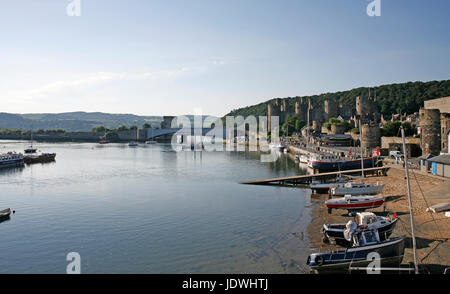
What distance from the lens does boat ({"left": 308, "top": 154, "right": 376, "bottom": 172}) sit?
45.2 metres

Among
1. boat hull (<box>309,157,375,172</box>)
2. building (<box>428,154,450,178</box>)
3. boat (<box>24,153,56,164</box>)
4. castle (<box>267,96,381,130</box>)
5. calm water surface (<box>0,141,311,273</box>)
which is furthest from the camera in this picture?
castle (<box>267,96,381,130</box>)

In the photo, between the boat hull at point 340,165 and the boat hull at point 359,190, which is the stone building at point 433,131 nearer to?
the boat hull at point 340,165

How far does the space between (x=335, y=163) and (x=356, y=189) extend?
19194 mm

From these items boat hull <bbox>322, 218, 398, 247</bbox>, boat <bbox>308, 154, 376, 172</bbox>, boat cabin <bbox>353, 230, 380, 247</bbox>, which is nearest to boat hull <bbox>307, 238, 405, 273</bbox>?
boat cabin <bbox>353, 230, 380, 247</bbox>

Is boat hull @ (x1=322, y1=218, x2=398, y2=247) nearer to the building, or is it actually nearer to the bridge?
the building

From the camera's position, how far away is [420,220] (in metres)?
18.9

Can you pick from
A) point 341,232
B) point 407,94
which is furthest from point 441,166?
point 407,94

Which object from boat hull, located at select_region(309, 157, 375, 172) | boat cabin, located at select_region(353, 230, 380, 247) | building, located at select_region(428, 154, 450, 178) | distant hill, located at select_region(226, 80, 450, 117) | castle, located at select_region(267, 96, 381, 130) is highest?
distant hill, located at select_region(226, 80, 450, 117)

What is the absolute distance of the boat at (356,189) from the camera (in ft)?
90.5

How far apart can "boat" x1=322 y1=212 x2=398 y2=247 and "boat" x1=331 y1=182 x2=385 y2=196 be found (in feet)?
34.1

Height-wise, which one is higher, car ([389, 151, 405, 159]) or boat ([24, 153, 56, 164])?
car ([389, 151, 405, 159])

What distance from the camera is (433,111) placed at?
127ft

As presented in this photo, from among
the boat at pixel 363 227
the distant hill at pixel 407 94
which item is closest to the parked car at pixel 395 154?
the boat at pixel 363 227
